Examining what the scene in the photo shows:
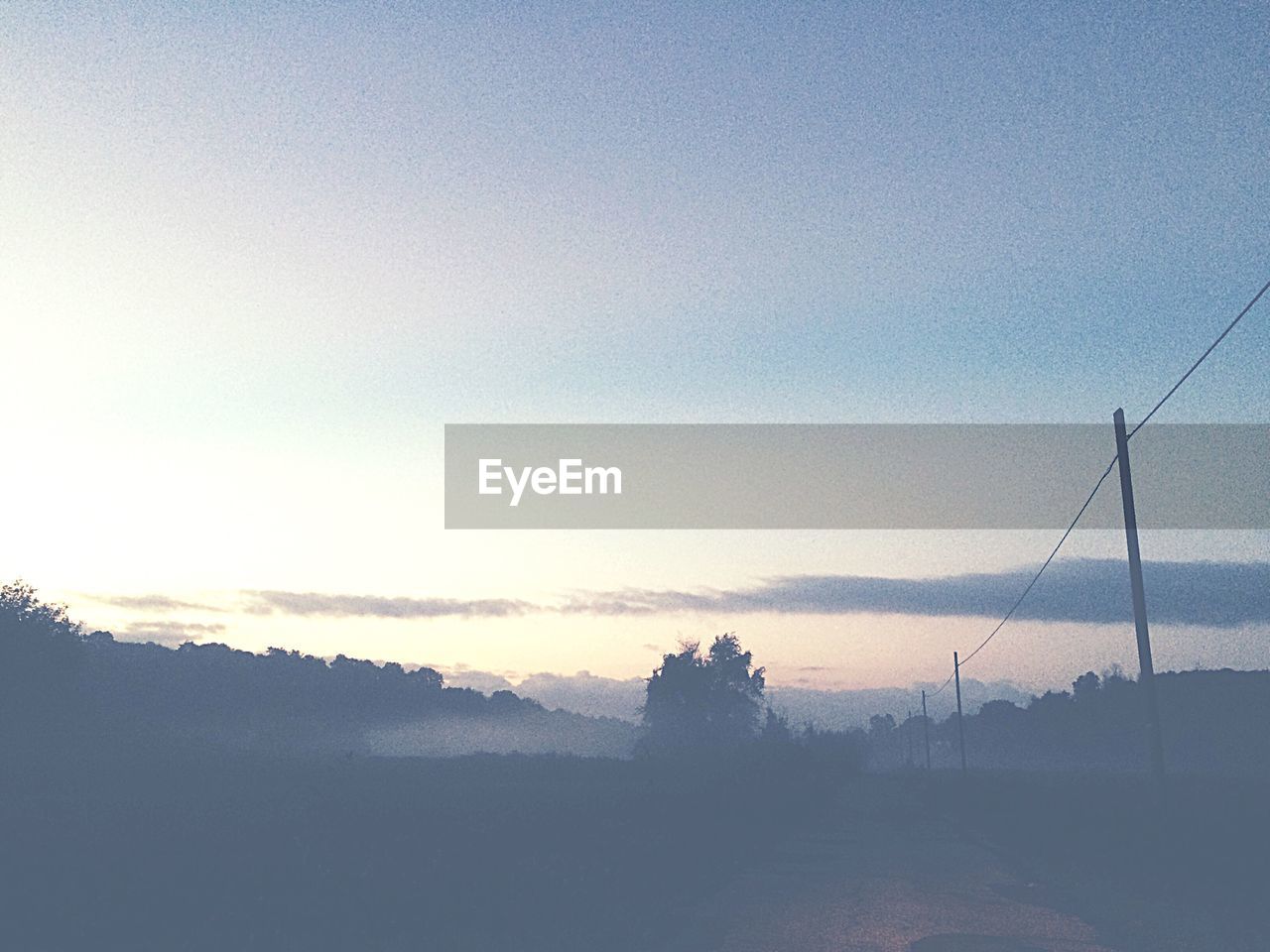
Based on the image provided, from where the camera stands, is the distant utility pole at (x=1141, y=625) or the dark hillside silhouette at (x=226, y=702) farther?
the dark hillside silhouette at (x=226, y=702)

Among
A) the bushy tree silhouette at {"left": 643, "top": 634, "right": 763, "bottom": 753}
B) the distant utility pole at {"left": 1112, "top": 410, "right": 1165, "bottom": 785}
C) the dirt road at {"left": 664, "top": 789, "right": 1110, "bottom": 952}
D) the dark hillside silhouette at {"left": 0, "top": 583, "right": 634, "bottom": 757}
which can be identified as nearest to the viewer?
the dirt road at {"left": 664, "top": 789, "right": 1110, "bottom": 952}

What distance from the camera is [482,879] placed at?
1333cm

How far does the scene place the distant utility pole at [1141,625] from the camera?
62.6 ft

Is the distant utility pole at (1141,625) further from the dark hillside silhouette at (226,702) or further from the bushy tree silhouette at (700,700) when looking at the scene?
the bushy tree silhouette at (700,700)

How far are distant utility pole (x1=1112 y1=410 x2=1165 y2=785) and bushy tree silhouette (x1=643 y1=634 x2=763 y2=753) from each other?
106 meters

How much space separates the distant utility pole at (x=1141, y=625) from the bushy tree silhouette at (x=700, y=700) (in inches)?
4189

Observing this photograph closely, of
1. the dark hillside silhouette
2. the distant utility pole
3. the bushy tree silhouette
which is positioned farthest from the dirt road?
the bushy tree silhouette

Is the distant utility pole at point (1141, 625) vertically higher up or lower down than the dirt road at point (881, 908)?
higher up

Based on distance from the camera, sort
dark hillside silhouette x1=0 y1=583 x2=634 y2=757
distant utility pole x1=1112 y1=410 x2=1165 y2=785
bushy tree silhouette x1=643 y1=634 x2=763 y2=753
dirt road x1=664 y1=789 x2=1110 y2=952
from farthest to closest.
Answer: bushy tree silhouette x1=643 y1=634 x2=763 y2=753 < dark hillside silhouette x1=0 y1=583 x2=634 y2=757 < distant utility pole x1=1112 y1=410 x2=1165 y2=785 < dirt road x1=664 y1=789 x2=1110 y2=952

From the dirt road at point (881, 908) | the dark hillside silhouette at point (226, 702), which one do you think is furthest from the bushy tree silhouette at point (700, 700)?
the dirt road at point (881, 908)

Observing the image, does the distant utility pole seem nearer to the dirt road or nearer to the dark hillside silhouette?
the dirt road

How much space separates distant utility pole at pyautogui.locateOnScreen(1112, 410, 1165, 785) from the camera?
752 inches

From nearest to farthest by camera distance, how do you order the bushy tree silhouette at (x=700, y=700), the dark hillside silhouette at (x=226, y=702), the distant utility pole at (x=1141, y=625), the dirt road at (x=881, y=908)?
the dirt road at (x=881, y=908) → the distant utility pole at (x=1141, y=625) → the dark hillside silhouette at (x=226, y=702) → the bushy tree silhouette at (x=700, y=700)

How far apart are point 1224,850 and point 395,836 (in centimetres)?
1696
